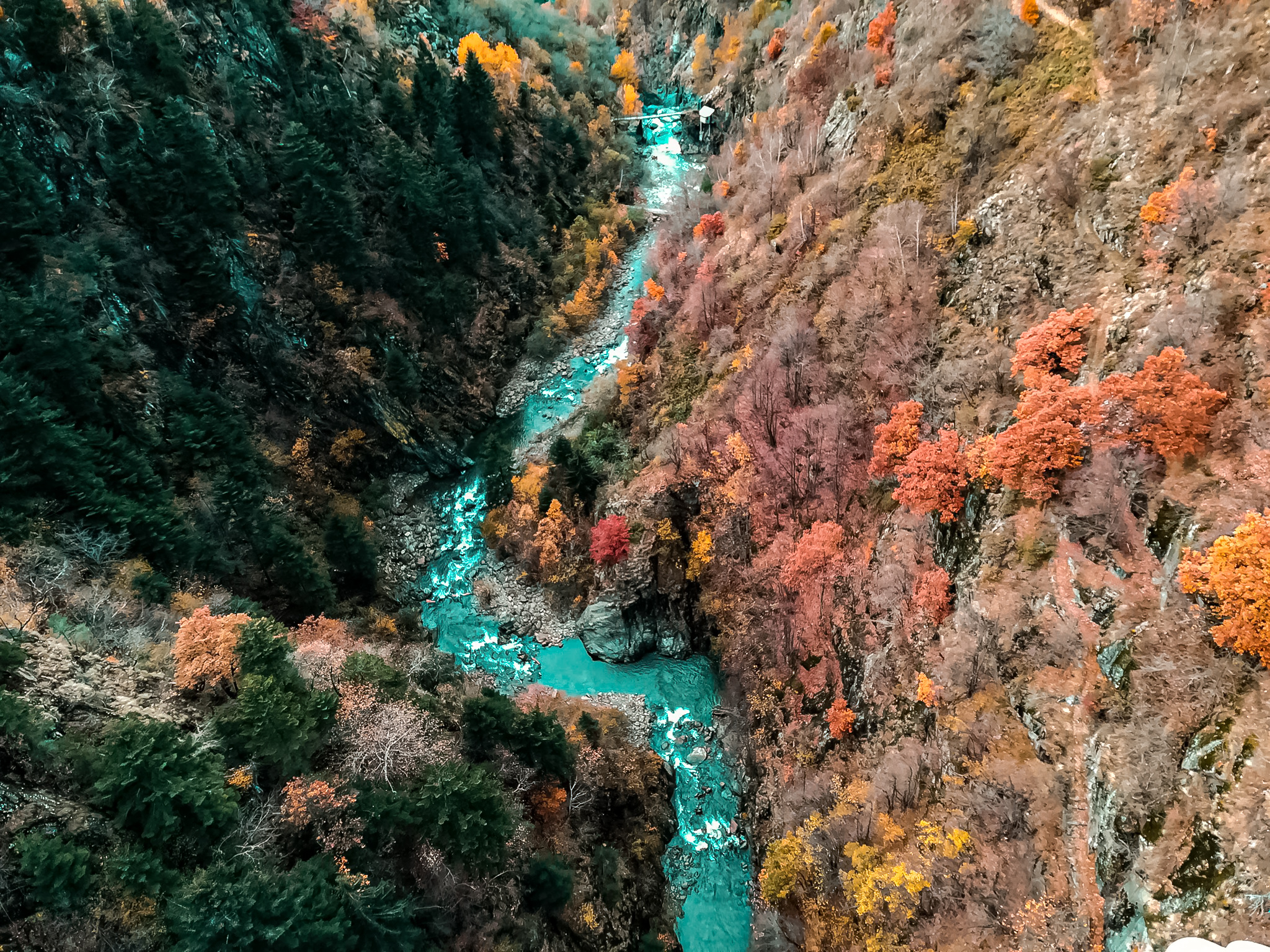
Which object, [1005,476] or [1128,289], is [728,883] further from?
[1128,289]

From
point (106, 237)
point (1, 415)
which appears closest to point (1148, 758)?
point (1, 415)

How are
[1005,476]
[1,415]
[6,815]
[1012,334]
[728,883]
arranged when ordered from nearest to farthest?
[6,815] < [1005,476] < [1012,334] < [1,415] < [728,883]

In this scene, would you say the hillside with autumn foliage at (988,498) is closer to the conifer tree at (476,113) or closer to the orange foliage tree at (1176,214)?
the orange foliage tree at (1176,214)

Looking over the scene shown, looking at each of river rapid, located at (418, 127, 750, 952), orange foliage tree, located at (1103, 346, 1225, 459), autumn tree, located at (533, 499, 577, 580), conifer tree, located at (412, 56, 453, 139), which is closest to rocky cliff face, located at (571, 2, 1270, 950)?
orange foliage tree, located at (1103, 346, 1225, 459)

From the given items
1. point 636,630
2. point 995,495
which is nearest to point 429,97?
point 636,630

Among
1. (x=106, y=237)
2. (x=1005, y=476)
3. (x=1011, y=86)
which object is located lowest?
(x=1005, y=476)

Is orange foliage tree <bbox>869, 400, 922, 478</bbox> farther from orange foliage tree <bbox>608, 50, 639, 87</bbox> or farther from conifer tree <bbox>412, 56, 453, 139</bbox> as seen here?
orange foliage tree <bbox>608, 50, 639, 87</bbox>

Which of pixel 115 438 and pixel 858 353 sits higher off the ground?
pixel 115 438
